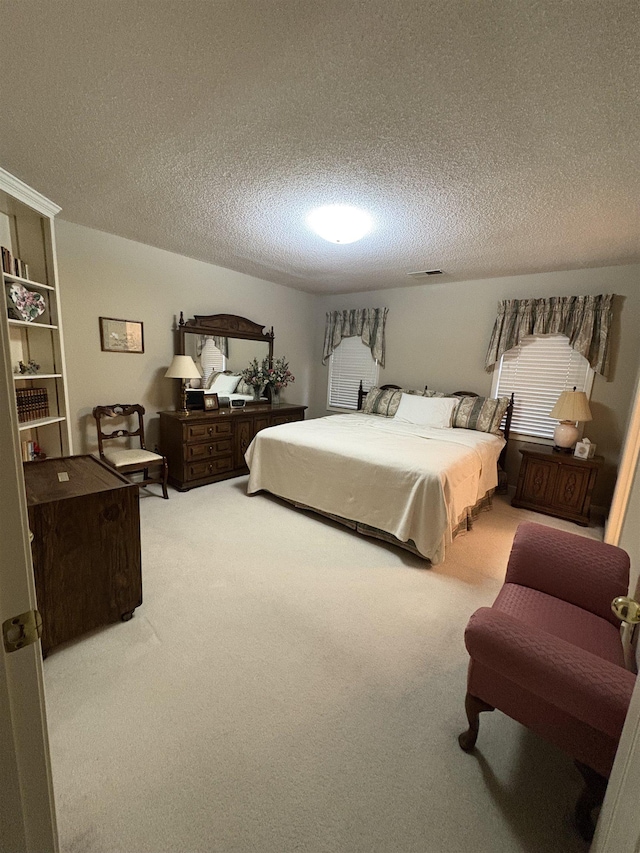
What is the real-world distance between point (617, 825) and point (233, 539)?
2.42 metres

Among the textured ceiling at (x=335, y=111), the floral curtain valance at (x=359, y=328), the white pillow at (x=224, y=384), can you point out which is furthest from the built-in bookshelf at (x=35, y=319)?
the floral curtain valance at (x=359, y=328)

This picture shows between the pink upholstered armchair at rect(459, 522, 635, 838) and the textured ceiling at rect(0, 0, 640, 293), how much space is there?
6.04 feet

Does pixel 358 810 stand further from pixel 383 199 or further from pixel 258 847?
pixel 383 199

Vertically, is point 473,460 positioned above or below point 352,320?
below

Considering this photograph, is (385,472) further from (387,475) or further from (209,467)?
(209,467)

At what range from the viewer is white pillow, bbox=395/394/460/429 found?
13.0 ft

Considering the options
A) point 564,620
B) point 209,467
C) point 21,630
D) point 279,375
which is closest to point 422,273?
point 279,375

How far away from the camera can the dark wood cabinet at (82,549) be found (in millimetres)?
1568

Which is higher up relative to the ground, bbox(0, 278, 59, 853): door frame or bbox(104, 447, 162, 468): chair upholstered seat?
bbox(0, 278, 59, 853): door frame

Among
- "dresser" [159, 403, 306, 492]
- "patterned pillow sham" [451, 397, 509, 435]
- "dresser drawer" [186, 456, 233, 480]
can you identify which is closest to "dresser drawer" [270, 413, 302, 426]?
"dresser" [159, 403, 306, 492]

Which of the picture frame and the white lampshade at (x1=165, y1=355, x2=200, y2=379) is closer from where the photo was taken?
the picture frame

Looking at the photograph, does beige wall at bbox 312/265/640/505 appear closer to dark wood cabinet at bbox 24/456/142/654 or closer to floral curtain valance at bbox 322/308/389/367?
floral curtain valance at bbox 322/308/389/367

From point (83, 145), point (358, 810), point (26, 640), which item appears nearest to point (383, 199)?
point (83, 145)

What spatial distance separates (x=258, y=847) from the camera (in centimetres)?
103
